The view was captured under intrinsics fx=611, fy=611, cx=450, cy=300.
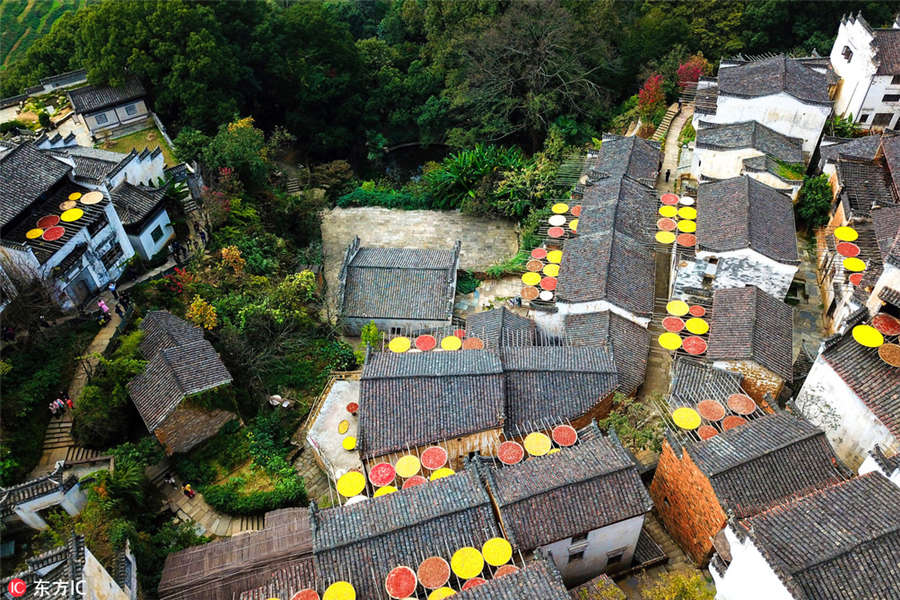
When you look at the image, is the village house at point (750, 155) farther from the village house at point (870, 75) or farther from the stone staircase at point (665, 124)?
the stone staircase at point (665, 124)

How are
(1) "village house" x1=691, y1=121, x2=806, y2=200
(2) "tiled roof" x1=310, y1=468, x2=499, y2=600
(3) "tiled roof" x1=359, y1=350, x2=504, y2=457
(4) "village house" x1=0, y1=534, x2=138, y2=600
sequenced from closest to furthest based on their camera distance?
(4) "village house" x1=0, y1=534, x2=138, y2=600, (2) "tiled roof" x1=310, y1=468, x2=499, y2=600, (3) "tiled roof" x1=359, y1=350, x2=504, y2=457, (1) "village house" x1=691, y1=121, x2=806, y2=200

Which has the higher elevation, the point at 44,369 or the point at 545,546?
the point at 44,369

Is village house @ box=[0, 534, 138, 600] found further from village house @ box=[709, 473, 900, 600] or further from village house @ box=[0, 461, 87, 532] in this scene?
village house @ box=[709, 473, 900, 600]

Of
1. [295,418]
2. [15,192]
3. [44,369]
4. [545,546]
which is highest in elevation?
[15,192]

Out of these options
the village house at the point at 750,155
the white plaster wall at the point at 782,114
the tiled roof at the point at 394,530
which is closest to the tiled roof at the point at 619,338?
the tiled roof at the point at 394,530

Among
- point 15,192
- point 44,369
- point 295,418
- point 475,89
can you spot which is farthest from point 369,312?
point 475,89

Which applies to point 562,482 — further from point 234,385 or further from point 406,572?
point 234,385

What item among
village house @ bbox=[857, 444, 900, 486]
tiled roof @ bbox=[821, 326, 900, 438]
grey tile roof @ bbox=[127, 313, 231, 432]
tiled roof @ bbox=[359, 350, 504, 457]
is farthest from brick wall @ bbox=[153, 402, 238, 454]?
tiled roof @ bbox=[821, 326, 900, 438]
